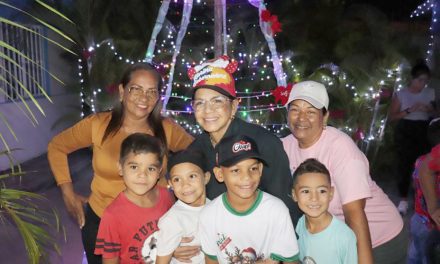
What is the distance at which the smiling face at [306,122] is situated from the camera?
99.3 inches

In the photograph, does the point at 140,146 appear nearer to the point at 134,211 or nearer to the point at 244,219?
the point at 134,211

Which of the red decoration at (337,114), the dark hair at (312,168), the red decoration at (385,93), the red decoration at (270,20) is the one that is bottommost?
the dark hair at (312,168)

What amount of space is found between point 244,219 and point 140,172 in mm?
704

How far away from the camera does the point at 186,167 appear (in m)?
2.62

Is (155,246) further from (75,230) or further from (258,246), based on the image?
(75,230)

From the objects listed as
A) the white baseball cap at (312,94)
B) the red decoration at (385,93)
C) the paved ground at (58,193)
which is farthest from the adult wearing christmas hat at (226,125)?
the red decoration at (385,93)

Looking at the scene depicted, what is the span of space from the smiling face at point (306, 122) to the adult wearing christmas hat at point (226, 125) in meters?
0.15

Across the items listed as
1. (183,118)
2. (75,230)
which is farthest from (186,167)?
(183,118)

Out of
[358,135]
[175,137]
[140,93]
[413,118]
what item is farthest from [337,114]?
[140,93]

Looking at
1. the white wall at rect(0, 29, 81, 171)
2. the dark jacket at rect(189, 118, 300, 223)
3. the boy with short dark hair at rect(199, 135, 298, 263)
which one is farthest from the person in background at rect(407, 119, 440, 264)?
the white wall at rect(0, 29, 81, 171)

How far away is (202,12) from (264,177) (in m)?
5.90

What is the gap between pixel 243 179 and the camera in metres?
2.38

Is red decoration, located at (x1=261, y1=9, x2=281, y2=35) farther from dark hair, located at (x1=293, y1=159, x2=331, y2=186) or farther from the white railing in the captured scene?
the white railing

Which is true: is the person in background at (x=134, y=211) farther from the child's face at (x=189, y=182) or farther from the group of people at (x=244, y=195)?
the child's face at (x=189, y=182)
